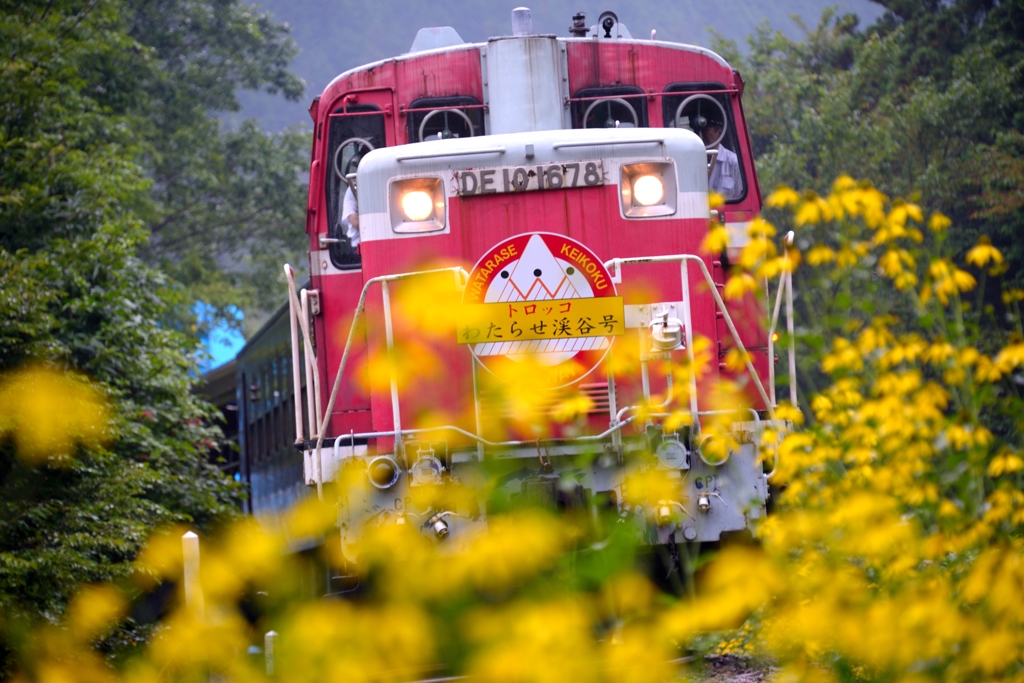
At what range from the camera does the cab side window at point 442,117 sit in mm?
7500

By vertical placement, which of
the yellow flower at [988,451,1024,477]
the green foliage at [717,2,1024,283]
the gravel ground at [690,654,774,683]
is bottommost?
the gravel ground at [690,654,774,683]

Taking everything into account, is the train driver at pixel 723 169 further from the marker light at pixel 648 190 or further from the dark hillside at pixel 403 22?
the dark hillside at pixel 403 22

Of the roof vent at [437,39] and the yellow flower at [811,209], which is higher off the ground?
the roof vent at [437,39]

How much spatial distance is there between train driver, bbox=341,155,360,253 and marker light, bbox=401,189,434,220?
67cm

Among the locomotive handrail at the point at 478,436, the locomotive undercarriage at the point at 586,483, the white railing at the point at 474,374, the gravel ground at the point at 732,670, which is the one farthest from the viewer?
the locomotive undercarriage at the point at 586,483

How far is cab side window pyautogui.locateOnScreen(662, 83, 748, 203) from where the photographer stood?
24.8 ft

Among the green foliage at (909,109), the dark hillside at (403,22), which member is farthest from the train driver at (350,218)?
the dark hillside at (403,22)

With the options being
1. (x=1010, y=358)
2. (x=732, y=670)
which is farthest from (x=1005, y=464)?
(x=732, y=670)

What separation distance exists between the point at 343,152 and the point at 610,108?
1.70 meters

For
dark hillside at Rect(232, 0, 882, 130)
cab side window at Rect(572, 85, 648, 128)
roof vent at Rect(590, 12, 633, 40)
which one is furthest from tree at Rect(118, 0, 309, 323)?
dark hillside at Rect(232, 0, 882, 130)

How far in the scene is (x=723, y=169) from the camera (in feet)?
25.0

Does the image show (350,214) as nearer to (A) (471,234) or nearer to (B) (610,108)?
(A) (471,234)

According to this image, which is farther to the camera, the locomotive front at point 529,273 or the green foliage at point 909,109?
the green foliage at point 909,109

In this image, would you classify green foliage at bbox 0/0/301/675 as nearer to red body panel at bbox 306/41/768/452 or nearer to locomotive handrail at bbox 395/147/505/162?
red body panel at bbox 306/41/768/452
